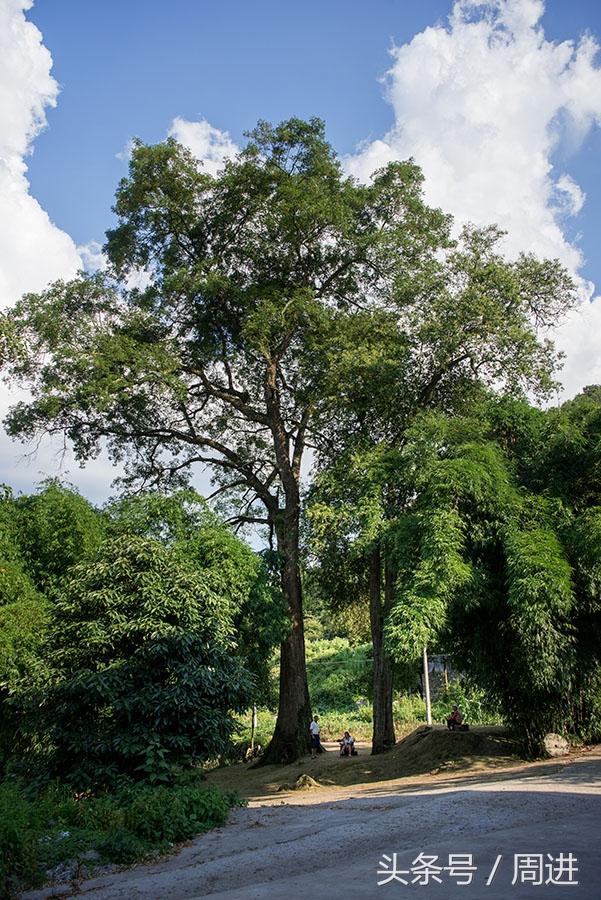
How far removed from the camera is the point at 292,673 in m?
19.3

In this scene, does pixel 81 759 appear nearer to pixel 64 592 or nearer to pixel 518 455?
pixel 64 592

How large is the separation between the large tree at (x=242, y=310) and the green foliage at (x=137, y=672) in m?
5.53

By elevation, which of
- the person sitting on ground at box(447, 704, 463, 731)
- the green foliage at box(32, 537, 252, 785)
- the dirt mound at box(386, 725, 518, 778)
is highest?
the green foliage at box(32, 537, 252, 785)

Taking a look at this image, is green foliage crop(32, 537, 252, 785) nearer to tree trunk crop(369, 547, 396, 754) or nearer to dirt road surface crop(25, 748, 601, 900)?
dirt road surface crop(25, 748, 601, 900)

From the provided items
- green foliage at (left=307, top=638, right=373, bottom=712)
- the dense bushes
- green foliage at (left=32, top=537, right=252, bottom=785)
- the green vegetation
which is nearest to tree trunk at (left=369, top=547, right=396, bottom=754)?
the green vegetation

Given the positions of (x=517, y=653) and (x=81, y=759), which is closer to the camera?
(x=81, y=759)

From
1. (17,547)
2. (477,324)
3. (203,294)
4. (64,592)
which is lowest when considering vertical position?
(64,592)

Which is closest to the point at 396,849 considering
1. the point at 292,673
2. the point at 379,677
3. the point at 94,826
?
the point at 94,826

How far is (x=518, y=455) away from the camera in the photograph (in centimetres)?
1552

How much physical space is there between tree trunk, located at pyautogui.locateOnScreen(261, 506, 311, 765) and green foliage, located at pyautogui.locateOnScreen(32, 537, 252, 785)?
6.01 m

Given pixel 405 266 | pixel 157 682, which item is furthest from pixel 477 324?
pixel 157 682

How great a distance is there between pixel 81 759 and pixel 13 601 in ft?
12.9

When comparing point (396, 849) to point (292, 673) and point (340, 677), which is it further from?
point (340, 677)

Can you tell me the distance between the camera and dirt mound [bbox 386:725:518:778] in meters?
14.1
